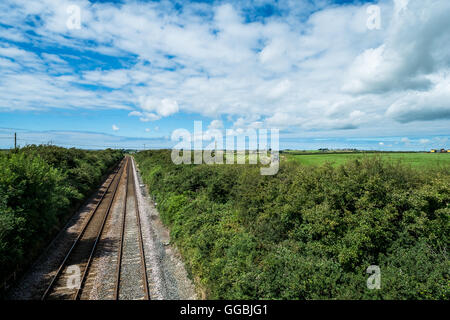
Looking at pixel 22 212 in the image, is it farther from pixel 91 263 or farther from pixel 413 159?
pixel 413 159

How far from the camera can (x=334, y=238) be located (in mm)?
7848

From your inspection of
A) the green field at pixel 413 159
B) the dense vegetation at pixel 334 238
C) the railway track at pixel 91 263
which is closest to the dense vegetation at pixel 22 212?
the railway track at pixel 91 263

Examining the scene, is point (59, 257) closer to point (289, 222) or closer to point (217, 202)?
point (217, 202)

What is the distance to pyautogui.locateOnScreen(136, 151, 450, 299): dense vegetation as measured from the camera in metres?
6.23

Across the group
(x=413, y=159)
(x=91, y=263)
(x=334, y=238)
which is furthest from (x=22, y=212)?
Answer: (x=413, y=159)

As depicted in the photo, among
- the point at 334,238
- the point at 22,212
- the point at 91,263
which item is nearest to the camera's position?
the point at 334,238

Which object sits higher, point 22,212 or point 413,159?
point 413,159

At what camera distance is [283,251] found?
8461 mm

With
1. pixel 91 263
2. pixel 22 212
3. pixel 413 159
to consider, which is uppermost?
pixel 413 159

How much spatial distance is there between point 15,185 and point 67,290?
667 cm

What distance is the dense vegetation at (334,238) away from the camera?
6230 mm

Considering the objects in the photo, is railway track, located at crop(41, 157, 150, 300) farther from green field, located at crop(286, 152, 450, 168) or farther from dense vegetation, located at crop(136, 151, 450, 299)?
green field, located at crop(286, 152, 450, 168)

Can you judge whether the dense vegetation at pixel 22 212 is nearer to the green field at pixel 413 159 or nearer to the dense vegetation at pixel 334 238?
the dense vegetation at pixel 334 238
